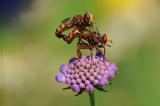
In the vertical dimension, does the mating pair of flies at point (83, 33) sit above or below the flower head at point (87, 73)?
above

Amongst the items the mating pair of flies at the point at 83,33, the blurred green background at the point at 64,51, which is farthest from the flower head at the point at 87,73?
the blurred green background at the point at 64,51

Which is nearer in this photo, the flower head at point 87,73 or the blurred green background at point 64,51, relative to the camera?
the flower head at point 87,73

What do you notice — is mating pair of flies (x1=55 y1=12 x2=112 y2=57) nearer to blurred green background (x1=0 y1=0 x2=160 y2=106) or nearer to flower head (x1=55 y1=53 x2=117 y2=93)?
flower head (x1=55 y1=53 x2=117 y2=93)

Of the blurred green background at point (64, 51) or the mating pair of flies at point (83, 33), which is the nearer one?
the mating pair of flies at point (83, 33)

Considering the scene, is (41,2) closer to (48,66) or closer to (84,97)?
(48,66)

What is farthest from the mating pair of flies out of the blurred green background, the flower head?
the blurred green background

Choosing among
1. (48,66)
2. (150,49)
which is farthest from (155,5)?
(48,66)

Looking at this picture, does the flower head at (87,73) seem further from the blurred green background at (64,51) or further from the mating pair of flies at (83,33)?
the blurred green background at (64,51)
